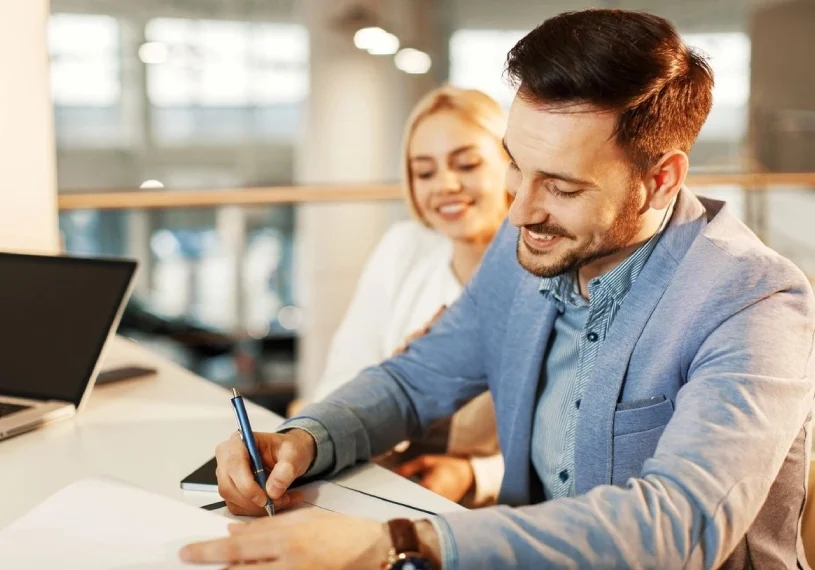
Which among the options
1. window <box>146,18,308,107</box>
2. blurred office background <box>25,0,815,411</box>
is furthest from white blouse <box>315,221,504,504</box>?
window <box>146,18,308,107</box>

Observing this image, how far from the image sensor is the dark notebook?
3.50 ft

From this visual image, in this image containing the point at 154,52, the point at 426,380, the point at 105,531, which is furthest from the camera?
the point at 154,52

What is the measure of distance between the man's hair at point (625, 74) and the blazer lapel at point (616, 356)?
0.33 feet

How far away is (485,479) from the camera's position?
5.55 ft

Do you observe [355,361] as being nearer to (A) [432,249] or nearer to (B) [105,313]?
(A) [432,249]

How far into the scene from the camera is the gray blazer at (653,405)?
0.81m

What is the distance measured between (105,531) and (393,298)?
1.21 meters

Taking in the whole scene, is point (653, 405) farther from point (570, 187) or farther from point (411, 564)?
point (411, 564)

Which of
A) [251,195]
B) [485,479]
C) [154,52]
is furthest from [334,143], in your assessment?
[485,479]

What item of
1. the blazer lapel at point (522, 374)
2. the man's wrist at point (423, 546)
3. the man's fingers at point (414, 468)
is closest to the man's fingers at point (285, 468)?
the man's wrist at point (423, 546)

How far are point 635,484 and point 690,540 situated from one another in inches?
2.6

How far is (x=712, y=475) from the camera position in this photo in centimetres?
84

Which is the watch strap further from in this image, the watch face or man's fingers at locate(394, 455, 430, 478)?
man's fingers at locate(394, 455, 430, 478)

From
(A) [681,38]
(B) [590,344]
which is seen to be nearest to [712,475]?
(B) [590,344]
